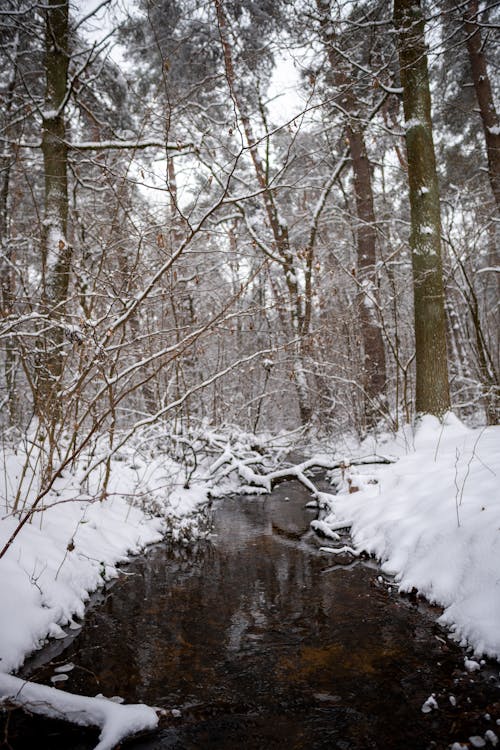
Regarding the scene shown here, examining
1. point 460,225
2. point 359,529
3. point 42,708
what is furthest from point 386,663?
point 460,225

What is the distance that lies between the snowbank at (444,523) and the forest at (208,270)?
0.13ft

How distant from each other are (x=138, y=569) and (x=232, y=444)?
463 centimetres

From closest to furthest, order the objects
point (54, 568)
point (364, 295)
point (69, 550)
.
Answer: point (54, 568) < point (69, 550) < point (364, 295)

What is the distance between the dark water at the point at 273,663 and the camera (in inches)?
89.1

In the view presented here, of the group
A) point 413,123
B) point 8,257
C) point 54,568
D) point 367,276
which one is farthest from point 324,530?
point 367,276

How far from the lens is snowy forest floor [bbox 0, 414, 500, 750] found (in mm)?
A: 2748

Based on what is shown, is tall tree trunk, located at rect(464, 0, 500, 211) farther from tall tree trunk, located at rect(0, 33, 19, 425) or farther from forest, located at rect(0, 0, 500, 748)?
tall tree trunk, located at rect(0, 33, 19, 425)

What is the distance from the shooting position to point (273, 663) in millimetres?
2941

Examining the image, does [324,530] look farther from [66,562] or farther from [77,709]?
[77,709]

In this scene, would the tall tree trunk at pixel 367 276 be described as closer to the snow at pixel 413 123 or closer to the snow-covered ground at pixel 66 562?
the snow at pixel 413 123

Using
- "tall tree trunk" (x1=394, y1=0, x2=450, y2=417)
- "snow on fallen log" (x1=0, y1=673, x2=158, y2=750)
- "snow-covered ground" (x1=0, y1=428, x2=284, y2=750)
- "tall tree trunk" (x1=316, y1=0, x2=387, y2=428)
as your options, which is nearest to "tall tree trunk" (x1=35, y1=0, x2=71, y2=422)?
"snow-covered ground" (x1=0, y1=428, x2=284, y2=750)

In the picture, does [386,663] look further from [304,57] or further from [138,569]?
[304,57]

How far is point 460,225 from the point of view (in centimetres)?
970

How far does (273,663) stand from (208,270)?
535 centimetres
